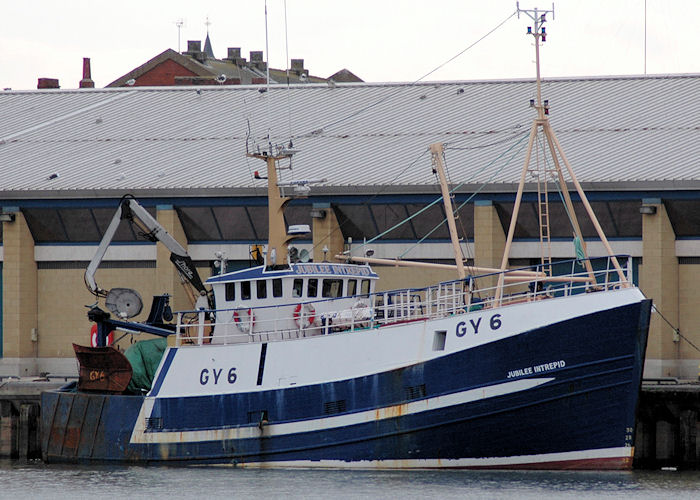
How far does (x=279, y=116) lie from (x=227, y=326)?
58.4 ft

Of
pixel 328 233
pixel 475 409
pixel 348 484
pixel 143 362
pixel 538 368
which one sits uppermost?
pixel 328 233

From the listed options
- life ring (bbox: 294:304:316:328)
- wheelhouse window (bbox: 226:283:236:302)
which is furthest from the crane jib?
life ring (bbox: 294:304:316:328)

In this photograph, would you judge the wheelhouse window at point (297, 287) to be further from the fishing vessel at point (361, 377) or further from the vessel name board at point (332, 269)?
the vessel name board at point (332, 269)

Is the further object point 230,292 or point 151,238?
point 151,238

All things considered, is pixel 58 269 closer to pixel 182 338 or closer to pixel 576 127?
pixel 182 338

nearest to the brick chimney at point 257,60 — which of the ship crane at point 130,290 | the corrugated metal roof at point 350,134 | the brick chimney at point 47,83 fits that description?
the brick chimney at point 47,83

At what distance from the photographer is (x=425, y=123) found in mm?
49438

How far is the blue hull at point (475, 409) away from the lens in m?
30.1

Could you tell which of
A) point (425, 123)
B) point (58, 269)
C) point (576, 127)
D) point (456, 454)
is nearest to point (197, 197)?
point (58, 269)

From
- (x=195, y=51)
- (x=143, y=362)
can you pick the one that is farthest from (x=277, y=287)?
(x=195, y=51)

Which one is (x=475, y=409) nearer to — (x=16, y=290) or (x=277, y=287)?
(x=277, y=287)

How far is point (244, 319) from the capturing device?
34438mm

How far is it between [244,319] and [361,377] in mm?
4108

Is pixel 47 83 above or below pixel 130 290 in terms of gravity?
above
